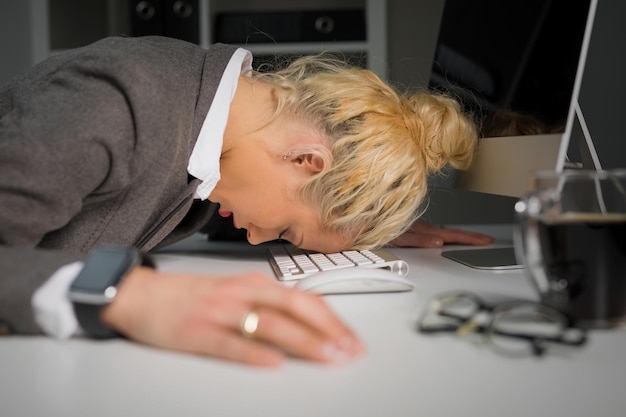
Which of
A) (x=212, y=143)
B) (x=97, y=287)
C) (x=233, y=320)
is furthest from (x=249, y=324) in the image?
(x=212, y=143)

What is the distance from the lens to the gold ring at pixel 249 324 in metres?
0.53

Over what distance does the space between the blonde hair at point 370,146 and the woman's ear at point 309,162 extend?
0.01 m

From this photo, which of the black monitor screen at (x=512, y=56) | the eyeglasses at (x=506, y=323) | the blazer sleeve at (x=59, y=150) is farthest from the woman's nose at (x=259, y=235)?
the eyeglasses at (x=506, y=323)

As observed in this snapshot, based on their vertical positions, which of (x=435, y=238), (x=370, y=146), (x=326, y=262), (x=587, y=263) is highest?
(x=587, y=263)

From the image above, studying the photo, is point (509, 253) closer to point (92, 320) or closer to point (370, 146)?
point (370, 146)

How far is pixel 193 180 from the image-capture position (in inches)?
42.6

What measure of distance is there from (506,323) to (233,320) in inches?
10.2

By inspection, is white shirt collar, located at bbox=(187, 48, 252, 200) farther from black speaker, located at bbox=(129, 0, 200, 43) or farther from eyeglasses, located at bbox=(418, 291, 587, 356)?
black speaker, located at bbox=(129, 0, 200, 43)

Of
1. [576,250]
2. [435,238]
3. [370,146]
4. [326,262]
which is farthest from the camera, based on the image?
[435,238]

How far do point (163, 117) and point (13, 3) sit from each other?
6.56 ft

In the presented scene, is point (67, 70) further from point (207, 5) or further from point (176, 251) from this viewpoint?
point (207, 5)

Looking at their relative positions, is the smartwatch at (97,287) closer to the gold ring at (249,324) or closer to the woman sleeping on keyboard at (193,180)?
the woman sleeping on keyboard at (193,180)

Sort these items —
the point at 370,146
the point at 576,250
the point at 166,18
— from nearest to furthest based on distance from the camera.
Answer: the point at 576,250 < the point at 370,146 < the point at 166,18

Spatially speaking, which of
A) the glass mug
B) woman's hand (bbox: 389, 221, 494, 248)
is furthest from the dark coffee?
woman's hand (bbox: 389, 221, 494, 248)
